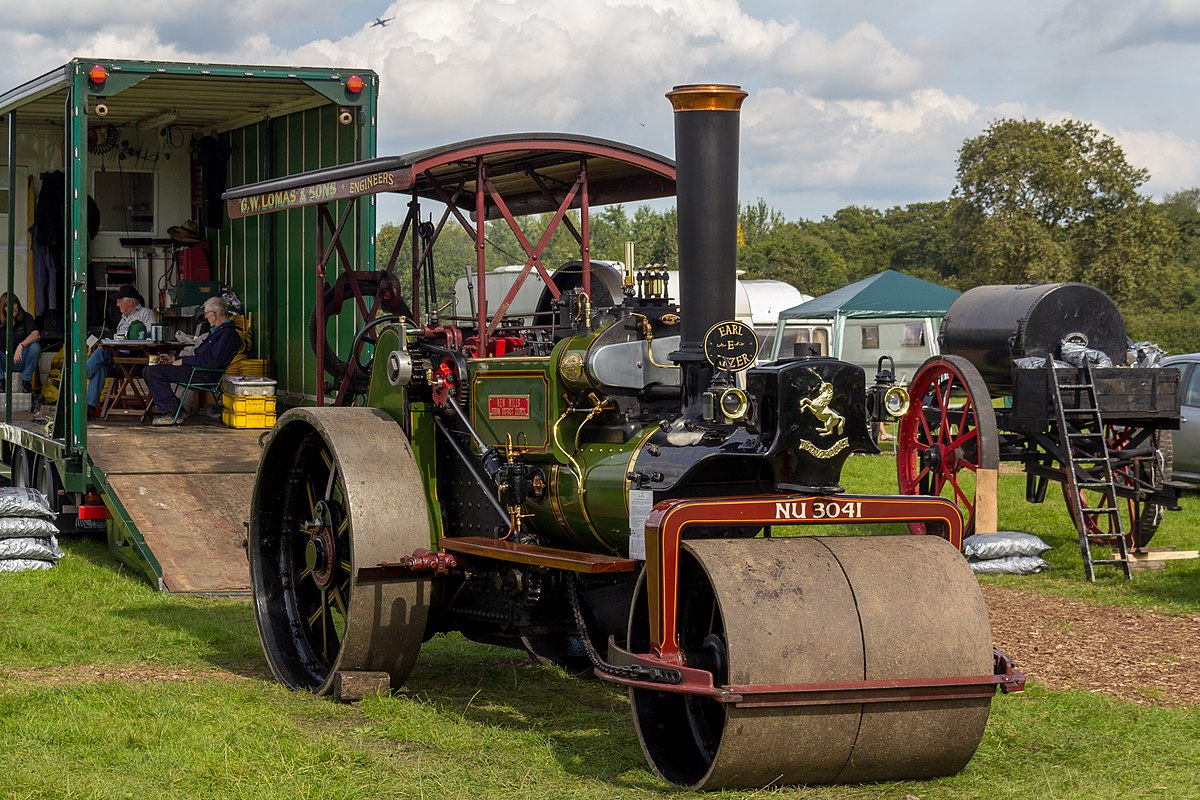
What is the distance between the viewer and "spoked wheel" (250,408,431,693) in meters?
6.01

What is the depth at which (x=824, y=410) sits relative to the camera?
484 centimetres

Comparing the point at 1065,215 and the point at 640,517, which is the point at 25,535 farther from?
the point at 1065,215

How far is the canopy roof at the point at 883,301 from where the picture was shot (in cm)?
2264

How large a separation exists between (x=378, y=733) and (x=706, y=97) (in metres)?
2.53

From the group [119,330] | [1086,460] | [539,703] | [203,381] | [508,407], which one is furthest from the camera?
[119,330]

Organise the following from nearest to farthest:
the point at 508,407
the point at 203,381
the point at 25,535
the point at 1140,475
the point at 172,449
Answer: the point at 508,407 → the point at 25,535 → the point at 172,449 → the point at 1140,475 → the point at 203,381

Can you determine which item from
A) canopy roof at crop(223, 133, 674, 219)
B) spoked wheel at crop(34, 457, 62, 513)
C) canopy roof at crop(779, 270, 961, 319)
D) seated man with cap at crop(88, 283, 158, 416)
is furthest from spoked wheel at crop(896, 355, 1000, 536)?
canopy roof at crop(779, 270, 961, 319)

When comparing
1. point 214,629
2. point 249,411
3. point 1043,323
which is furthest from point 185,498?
point 1043,323

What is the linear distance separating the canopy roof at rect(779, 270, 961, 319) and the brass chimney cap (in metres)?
17.6

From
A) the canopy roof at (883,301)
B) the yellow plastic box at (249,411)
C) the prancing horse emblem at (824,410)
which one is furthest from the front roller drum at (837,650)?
the canopy roof at (883,301)

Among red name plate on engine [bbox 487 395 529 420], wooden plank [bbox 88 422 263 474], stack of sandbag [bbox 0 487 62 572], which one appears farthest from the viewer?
wooden plank [bbox 88 422 263 474]

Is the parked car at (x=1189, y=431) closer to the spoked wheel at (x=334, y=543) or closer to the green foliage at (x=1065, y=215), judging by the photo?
the spoked wheel at (x=334, y=543)

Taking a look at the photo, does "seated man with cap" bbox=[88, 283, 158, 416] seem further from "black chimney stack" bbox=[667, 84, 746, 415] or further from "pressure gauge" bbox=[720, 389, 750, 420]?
"pressure gauge" bbox=[720, 389, 750, 420]

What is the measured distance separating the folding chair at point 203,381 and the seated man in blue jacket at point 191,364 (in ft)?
0.10
